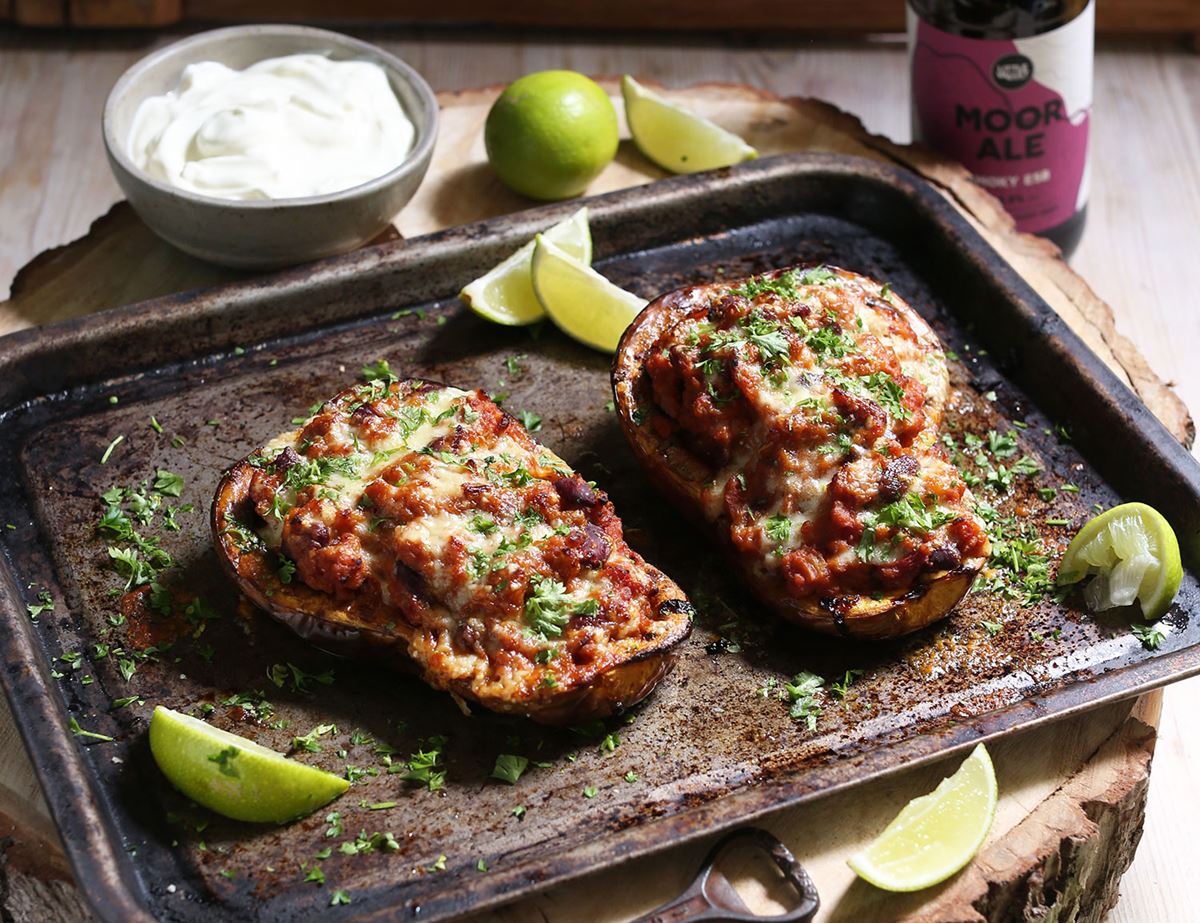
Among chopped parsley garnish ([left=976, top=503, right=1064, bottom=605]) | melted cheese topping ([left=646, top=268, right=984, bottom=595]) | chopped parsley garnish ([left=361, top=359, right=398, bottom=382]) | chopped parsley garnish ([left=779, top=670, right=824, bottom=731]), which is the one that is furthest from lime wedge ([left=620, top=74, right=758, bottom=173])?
chopped parsley garnish ([left=779, top=670, right=824, bottom=731])

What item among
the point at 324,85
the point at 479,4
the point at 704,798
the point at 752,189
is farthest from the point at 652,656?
the point at 479,4

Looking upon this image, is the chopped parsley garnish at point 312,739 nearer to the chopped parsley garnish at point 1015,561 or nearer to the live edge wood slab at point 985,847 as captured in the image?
the live edge wood slab at point 985,847

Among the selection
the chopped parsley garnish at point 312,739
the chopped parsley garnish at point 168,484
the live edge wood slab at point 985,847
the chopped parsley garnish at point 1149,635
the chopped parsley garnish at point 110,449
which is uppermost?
the chopped parsley garnish at point 1149,635

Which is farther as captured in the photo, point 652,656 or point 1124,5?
point 1124,5

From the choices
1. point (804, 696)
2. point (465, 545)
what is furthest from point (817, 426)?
point (465, 545)

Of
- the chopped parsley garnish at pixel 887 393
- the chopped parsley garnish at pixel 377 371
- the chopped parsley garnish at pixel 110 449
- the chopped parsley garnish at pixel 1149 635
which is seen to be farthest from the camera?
the chopped parsley garnish at pixel 377 371

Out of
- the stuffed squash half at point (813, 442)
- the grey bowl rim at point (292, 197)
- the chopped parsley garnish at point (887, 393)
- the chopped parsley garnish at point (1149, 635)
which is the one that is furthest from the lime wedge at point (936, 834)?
the grey bowl rim at point (292, 197)

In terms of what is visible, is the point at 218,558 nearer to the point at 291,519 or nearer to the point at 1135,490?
the point at 291,519
